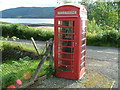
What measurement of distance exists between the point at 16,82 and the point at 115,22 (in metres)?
16.6

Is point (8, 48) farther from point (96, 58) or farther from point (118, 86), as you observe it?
point (118, 86)

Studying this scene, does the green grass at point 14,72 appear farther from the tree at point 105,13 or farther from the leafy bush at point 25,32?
the tree at point 105,13

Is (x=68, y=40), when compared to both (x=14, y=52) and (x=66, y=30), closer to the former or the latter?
(x=66, y=30)

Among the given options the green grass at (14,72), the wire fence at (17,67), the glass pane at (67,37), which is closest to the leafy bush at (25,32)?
the wire fence at (17,67)

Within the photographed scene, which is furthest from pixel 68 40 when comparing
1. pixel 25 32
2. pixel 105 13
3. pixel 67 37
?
pixel 105 13

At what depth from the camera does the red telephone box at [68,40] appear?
18.0 ft

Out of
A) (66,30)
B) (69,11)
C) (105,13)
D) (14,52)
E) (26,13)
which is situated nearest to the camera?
(69,11)

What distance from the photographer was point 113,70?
7117 millimetres

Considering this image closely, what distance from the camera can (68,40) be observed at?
18.1ft

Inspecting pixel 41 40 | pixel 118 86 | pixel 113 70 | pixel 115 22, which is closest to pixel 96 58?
pixel 113 70

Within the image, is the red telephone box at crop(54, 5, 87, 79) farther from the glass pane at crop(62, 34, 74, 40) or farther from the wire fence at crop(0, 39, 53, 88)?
the wire fence at crop(0, 39, 53, 88)

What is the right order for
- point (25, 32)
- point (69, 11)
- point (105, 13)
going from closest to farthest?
point (69, 11) → point (25, 32) → point (105, 13)

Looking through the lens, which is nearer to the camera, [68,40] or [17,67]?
[68,40]

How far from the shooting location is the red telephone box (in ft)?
18.0
